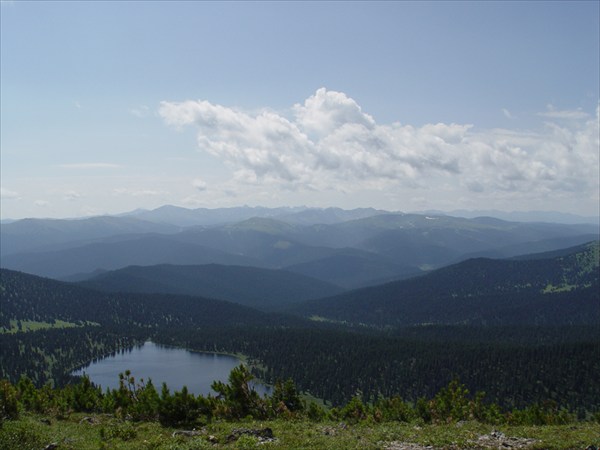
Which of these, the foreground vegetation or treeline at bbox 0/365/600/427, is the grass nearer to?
the foreground vegetation

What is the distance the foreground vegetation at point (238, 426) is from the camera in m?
39.4

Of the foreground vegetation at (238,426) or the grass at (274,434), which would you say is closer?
the grass at (274,434)

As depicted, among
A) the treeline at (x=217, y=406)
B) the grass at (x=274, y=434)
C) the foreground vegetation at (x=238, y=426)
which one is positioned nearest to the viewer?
the grass at (x=274, y=434)

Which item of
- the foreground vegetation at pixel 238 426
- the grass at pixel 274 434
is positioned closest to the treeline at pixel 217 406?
the foreground vegetation at pixel 238 426

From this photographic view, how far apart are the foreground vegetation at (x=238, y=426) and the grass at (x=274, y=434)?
9cm

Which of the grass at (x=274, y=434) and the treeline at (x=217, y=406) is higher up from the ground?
the grass at (x=274, y=434)

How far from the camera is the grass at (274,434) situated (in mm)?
38500

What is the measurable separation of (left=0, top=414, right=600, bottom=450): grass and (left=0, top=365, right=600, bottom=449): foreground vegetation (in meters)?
0.09

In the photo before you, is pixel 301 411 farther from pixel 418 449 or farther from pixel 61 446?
pixel 61 446

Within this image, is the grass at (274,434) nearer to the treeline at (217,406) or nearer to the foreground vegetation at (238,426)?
the foreground vegetation at (238,426)

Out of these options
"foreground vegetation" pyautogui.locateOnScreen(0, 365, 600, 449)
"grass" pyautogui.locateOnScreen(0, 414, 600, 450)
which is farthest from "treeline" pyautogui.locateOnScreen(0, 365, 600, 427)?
"grass" pyautogui.locateOnScreen(0, 414, 600, 450)

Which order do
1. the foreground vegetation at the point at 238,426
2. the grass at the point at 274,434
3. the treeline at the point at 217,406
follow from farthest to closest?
the treeline at the point at 217,406, the foreground vegetation at the point at 238,426, the grass at the point at 274,434

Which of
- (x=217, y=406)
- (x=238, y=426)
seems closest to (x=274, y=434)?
(x=238, y=426)

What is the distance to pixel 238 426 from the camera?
156 feet
